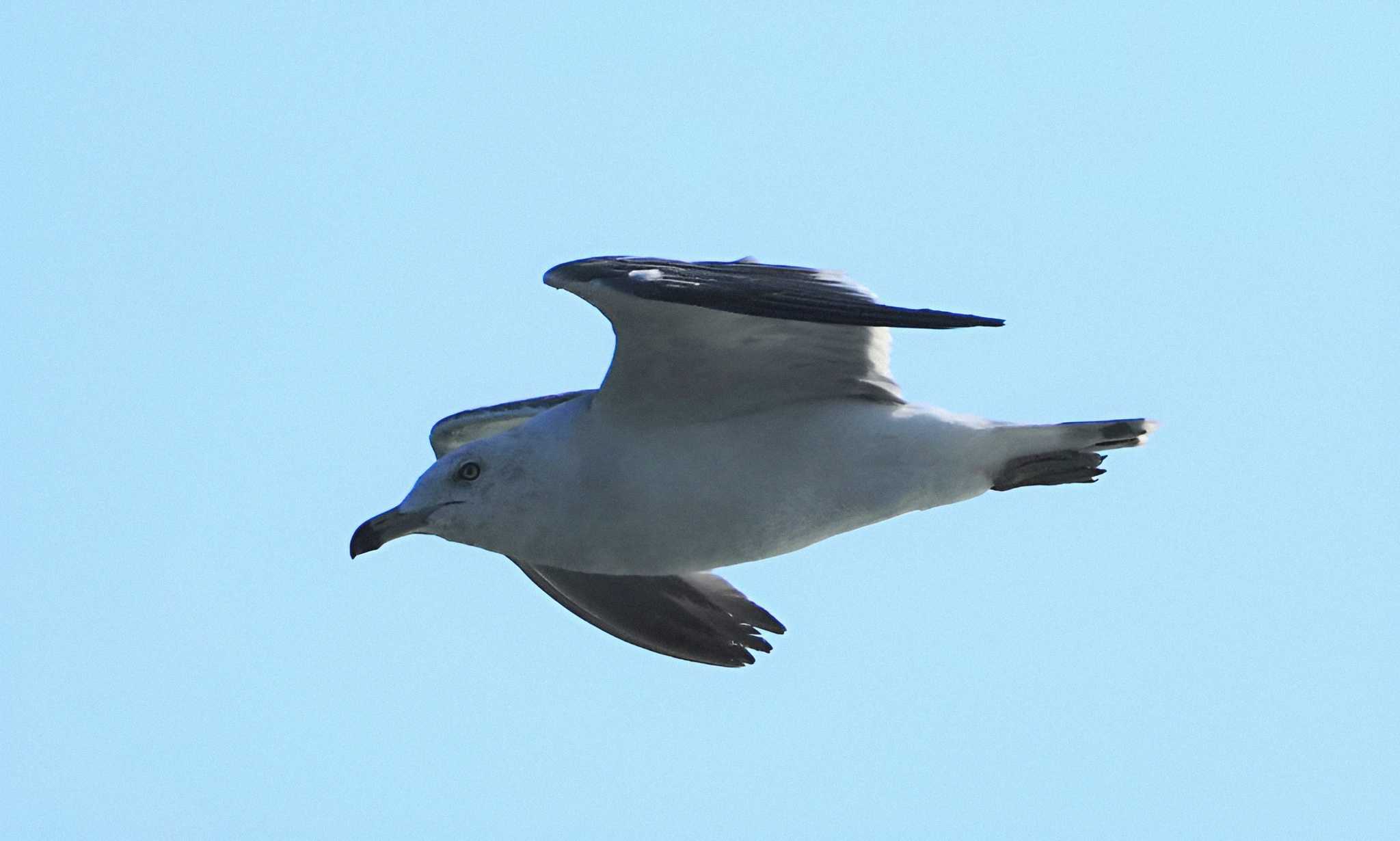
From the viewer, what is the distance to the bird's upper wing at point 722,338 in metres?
9.45

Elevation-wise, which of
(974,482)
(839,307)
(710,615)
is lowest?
(710,615)

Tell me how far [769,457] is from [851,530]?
2.21 feet

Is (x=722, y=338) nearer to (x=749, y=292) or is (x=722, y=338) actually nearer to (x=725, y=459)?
(x=725, y=459)

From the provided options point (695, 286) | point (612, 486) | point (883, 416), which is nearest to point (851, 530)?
point (883, 416)

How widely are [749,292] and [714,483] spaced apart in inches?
55.4

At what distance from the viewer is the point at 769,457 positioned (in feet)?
34.4

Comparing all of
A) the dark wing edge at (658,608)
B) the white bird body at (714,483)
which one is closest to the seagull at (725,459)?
the white bird body at (714,483)

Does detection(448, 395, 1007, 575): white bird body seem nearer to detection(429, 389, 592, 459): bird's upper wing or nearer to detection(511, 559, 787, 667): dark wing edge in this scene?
detection(429, 389, 592, 459): bird's upper wing

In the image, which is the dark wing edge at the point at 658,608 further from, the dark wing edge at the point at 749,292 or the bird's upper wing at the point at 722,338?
the dark wing edge at the point at 749,292

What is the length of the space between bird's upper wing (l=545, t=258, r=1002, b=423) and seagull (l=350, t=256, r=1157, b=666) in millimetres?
11

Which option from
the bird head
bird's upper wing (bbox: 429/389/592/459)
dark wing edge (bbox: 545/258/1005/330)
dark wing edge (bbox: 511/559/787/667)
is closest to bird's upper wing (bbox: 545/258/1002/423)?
dark wing edge (bbox: 545/258/1005/330)

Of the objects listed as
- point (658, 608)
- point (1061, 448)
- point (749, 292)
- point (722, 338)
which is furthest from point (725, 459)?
point (658, 608)

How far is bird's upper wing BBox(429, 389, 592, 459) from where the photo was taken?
39.3ft

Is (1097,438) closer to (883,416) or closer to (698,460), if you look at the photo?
(883,416)
